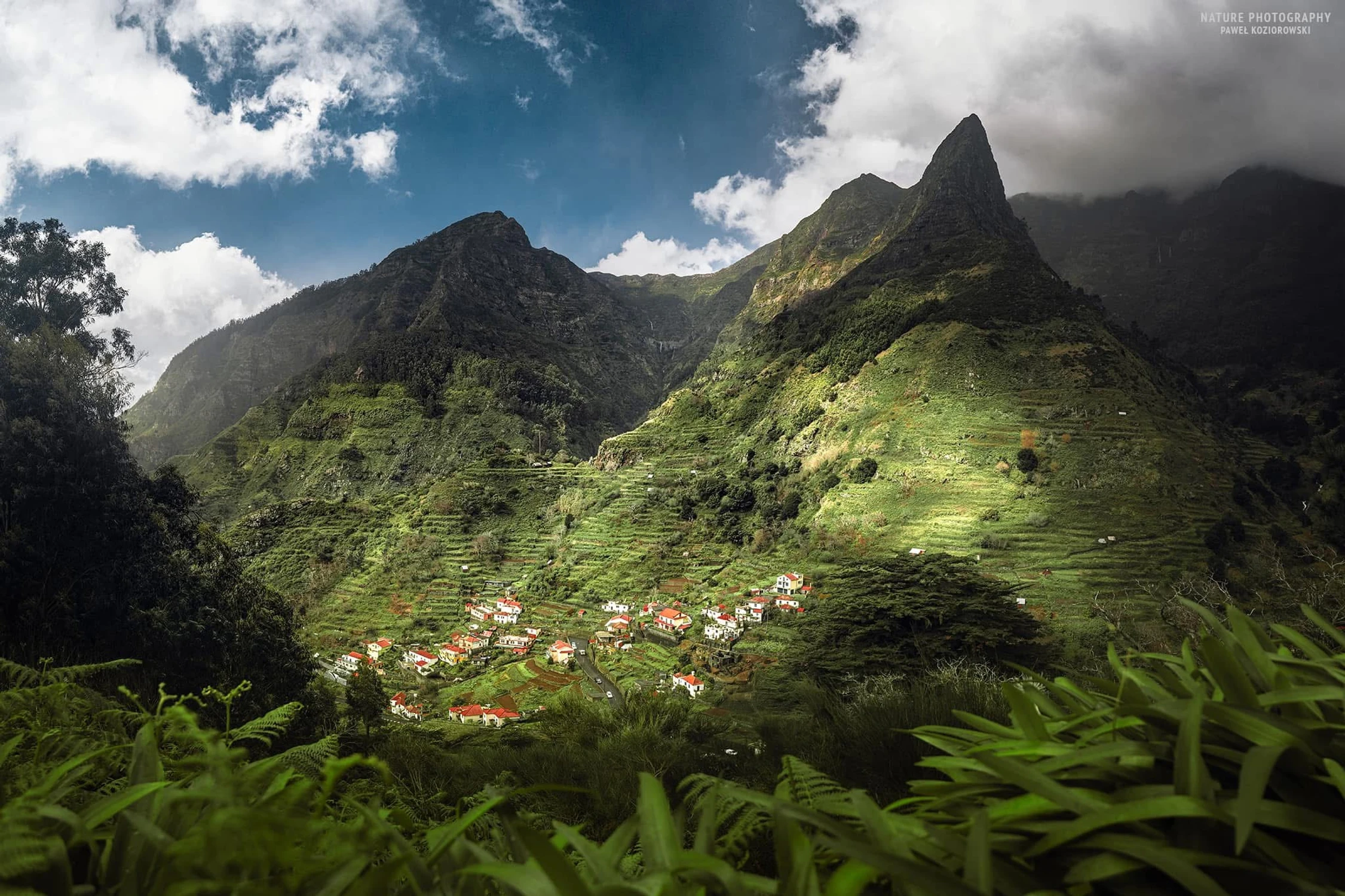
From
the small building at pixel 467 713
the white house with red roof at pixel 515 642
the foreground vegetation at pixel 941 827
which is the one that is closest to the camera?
the foreground vegetation at pixel 941 827

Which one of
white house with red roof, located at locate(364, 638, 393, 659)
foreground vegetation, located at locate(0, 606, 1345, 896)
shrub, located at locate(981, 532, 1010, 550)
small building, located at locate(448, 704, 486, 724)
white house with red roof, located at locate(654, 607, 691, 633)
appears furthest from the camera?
white house with red roof, located at locate(364, 638, 393, 659)

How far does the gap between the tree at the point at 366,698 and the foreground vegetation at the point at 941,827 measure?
10.7 meters

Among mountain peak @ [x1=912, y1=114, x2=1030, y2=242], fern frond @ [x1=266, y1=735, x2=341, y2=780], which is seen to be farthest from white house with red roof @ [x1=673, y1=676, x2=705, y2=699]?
mountain peak @ [x1=912, y1=114, x2=1030, y2=242]

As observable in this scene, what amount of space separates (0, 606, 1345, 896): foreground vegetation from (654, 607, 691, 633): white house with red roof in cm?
2538

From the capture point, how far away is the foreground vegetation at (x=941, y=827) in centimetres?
53

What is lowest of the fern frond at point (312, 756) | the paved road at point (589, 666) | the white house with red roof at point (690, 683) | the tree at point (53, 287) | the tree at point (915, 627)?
the paved road at point (589, 666)

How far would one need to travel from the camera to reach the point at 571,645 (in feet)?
88.7

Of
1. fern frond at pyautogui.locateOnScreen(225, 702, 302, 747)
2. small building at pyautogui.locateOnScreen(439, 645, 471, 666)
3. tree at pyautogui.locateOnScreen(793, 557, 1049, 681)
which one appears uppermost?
fern frond at pyautogui.locateOnScreen(225, 702, 302, 747)

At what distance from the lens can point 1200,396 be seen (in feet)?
160

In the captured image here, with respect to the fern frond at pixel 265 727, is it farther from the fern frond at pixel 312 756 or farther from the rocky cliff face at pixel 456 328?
the rocky cliff face at pixel 456 328

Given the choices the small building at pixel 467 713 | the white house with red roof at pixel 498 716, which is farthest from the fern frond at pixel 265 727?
the small building at pixel 467 713

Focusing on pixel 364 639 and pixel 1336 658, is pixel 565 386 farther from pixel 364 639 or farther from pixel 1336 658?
pixel 1336 658

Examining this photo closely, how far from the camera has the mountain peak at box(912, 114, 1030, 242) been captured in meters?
71.7

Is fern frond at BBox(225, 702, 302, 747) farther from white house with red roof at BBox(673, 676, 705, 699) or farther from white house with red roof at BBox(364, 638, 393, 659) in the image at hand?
white house with red roof at BBox(364, 638, 393, 659)
